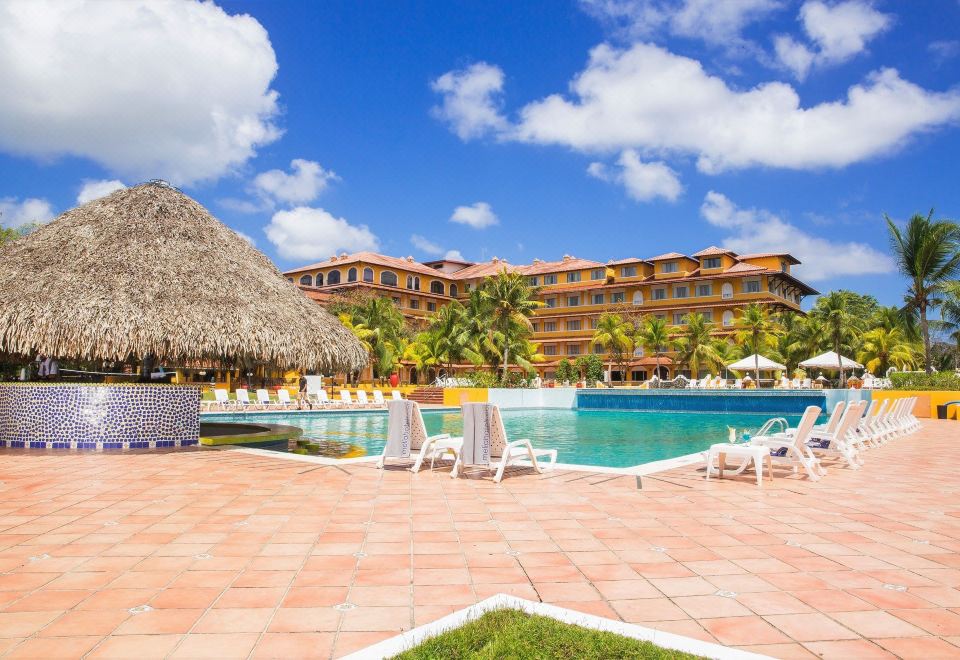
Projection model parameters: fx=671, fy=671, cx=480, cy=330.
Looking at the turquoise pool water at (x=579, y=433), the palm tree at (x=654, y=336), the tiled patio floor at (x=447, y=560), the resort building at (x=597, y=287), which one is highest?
the resort building at (x=597, y=287)

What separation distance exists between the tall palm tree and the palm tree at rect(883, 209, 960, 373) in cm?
388

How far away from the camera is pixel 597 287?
5778 centimetres

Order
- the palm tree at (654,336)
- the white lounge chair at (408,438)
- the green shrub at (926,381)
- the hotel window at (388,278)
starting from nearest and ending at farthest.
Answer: the white lounge chair at (408,438) → the green shrub at (926,381) → the palm tree at (654,336) → the hotel window at (388,278)

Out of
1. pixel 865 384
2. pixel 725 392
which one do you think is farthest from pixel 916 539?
pixel 865 384

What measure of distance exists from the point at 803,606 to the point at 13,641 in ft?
12.2

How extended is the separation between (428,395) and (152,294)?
2478 cm

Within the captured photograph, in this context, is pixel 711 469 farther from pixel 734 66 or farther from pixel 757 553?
pixel 734 66

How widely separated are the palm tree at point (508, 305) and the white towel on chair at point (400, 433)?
28.4 metres

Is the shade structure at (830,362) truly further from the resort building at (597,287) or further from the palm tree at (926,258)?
the resort building at (597,287)

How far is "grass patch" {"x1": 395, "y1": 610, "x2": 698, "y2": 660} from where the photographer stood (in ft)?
8.98

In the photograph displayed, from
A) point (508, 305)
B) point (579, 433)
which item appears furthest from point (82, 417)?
point (508, 305)

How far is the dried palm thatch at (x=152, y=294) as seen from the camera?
32.6 ft

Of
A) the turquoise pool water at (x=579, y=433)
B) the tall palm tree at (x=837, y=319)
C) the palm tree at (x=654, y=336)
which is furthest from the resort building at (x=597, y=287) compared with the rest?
the turquoise pool water at (x=579, y=433)

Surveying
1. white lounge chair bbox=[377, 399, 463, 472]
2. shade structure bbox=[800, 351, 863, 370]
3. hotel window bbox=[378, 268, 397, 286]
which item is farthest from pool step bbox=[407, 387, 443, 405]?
hotel window bbox=[378, 268, 397, 286]
